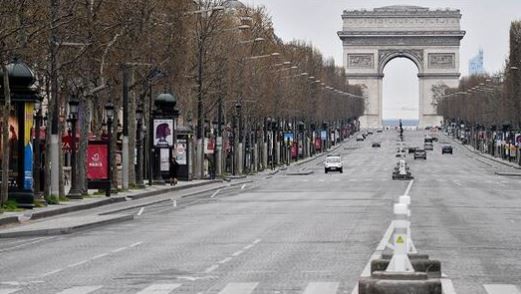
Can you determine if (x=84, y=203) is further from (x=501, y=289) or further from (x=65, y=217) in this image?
(x=501, y=289)

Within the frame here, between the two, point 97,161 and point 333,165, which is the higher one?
point 97,161

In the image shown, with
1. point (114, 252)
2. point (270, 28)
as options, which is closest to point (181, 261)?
point (114, 252)

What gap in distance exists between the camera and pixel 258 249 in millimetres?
29531

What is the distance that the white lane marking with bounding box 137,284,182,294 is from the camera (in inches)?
816

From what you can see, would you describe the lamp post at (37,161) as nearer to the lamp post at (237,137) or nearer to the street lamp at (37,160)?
the street lamp at (37,160)

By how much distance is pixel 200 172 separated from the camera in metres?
96.9

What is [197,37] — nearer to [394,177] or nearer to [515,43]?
[394,177]

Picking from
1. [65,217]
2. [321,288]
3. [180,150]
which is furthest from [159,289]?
[180,150]

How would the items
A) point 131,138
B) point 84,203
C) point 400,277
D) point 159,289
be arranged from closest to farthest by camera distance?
point 400,277, point 159,289, point 84,203, point 131,138

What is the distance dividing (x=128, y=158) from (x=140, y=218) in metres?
25.9

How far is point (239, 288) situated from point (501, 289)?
3.50m

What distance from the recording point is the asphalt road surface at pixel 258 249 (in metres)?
22.0

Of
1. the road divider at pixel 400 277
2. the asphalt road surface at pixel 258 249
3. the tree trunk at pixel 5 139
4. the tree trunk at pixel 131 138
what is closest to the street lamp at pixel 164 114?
the tree trunk at pixel 131 138

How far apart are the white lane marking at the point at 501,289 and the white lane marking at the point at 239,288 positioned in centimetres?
316
